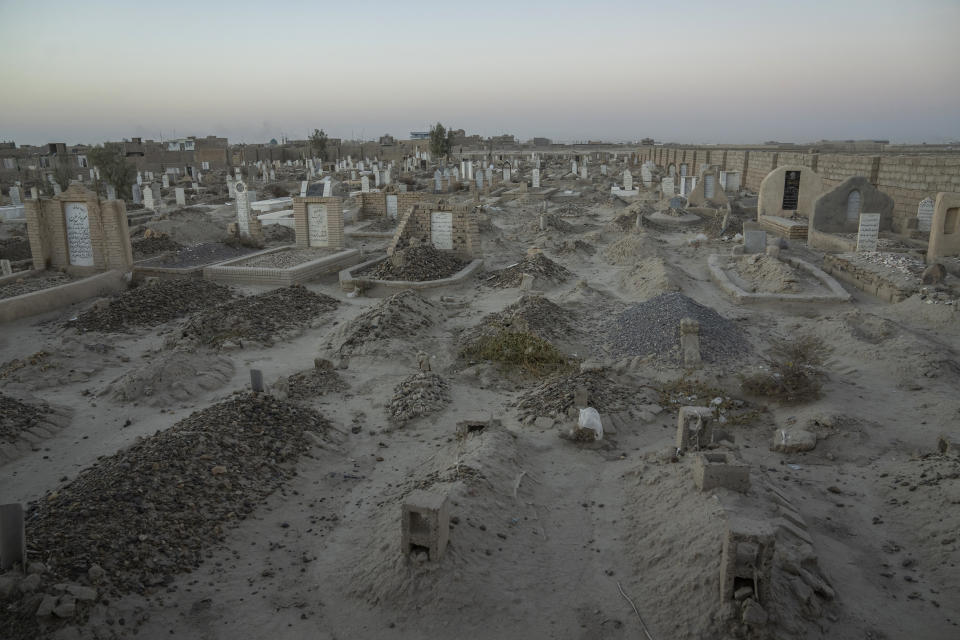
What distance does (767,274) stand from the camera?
15133 mm

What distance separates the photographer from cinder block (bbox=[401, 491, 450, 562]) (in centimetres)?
496

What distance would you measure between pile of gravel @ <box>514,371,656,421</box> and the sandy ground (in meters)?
0.30

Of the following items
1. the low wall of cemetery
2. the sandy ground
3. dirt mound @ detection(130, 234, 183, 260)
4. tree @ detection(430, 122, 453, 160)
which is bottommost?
the sandy ground

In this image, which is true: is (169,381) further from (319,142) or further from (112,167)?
(319,142)

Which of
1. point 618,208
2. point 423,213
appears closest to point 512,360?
point 423,213

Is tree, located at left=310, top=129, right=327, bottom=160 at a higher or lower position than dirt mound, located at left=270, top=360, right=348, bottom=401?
higher

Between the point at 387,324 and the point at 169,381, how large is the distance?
3.64 meters

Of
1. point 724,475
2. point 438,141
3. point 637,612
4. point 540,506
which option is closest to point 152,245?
point 540,506

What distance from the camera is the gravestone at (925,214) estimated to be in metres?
18.1

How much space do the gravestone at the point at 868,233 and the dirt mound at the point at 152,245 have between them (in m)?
18.8

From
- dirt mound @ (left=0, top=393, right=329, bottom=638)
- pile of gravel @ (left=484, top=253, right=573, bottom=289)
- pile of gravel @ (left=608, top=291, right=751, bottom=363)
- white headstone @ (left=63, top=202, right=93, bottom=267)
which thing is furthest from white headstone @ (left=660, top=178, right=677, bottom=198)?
dirt mound @ (left=0, top=393, right=329, bottom=638)

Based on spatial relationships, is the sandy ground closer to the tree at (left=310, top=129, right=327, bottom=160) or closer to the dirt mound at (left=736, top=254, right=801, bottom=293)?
the dirt mound at (left=736, top=254, right=801, bottom=293)

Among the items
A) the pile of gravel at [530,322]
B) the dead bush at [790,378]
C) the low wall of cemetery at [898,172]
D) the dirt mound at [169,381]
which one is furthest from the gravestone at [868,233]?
the dirt mound at [169,381]

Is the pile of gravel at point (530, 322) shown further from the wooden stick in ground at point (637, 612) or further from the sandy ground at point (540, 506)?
the wooden stick in ground at point (637, 612)
